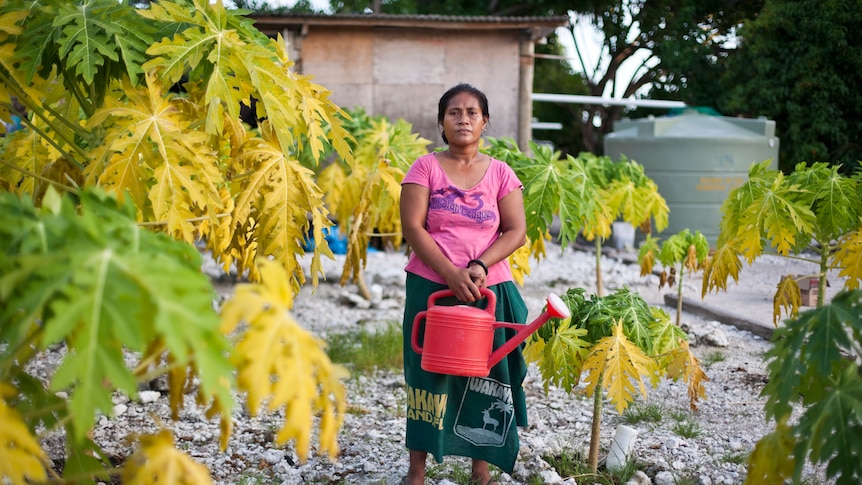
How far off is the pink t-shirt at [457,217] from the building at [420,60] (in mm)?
7790

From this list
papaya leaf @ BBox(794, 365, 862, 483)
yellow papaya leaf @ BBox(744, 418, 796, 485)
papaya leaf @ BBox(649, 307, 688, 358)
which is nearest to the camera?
papaya leaf @ BBox(794, 365, 862, 483)

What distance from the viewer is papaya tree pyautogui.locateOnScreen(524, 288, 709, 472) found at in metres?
2.96

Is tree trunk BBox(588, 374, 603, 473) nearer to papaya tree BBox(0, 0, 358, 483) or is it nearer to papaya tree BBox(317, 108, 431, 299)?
papaya tree BBox(0, 0, 358, 483)

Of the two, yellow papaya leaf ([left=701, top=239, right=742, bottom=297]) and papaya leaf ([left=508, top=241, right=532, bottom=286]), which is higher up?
yellow papaya leaf ([left=701, top=239, right=742, bottom=297])

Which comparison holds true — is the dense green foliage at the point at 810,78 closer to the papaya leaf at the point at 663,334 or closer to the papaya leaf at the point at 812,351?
the papaya leaf at the point at 663,334

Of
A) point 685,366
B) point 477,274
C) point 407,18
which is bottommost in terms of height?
point 685,366

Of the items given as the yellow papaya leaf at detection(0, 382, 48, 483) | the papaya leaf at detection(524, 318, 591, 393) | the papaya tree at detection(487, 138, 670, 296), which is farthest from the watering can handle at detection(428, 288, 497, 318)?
the yellow papaya leaf at detection(0, 382, 48, 483)

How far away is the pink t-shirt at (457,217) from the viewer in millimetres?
3064

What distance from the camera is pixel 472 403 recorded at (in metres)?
3.17

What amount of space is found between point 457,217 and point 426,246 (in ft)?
0.54

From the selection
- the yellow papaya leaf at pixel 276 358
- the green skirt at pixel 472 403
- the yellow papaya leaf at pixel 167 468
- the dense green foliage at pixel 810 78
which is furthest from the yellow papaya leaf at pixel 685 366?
the dense green foliage at pixel 810 78

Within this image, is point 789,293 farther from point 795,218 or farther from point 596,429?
point 596,429

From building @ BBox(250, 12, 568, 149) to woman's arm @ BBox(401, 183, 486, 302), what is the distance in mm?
7825

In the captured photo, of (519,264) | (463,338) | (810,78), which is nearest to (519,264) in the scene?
(519,264)
